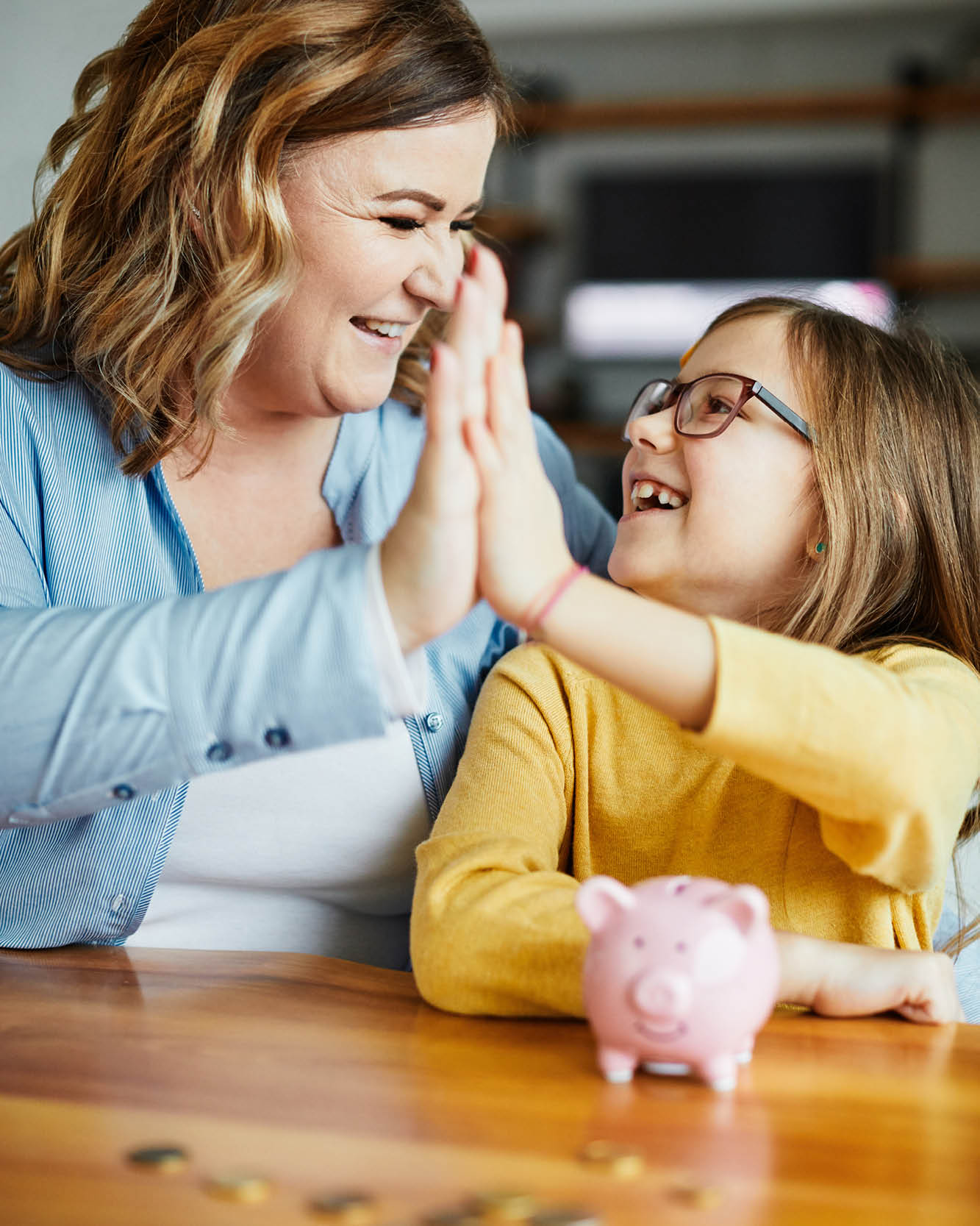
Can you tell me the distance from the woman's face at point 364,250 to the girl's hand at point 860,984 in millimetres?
745

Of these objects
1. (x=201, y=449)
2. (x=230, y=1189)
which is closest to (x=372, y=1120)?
(x=230, y=1189)

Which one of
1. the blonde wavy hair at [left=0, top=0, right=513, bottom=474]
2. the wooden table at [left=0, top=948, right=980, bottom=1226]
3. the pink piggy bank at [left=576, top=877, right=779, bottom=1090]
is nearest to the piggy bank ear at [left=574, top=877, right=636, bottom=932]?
the pink piggy bank at [left=576, top=877, right=779, bottom=1090]

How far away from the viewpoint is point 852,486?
1.24 metres

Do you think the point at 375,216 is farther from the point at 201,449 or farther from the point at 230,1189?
the point at 230,1189

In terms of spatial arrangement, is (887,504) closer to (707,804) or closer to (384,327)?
(707,804)

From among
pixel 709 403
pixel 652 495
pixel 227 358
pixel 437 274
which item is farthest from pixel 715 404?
pixel 227 358

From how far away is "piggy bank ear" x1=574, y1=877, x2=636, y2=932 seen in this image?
0.79m

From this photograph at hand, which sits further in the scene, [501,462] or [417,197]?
[417,197]

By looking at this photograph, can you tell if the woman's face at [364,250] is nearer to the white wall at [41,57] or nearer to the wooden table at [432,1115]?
the wooden table at [432,1115]

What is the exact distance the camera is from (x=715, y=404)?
1.29 meters

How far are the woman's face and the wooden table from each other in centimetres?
66

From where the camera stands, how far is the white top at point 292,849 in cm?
132

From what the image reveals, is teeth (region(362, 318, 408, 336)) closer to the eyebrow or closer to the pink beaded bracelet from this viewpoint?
the eyebrow

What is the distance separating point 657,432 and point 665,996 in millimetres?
696
